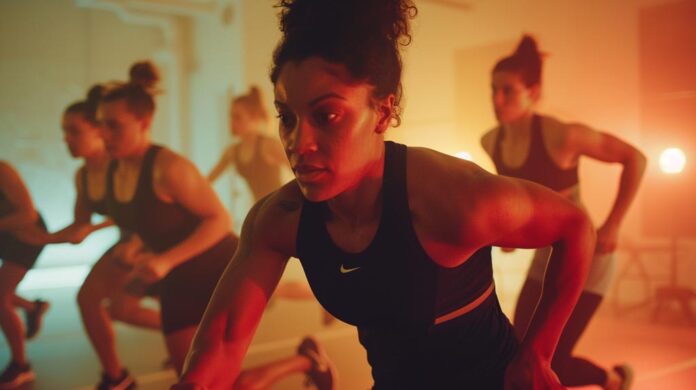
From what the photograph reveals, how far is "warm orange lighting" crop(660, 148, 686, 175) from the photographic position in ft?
9.50

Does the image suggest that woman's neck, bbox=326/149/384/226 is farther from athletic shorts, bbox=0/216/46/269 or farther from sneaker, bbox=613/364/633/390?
athletic shorts, bbox=0/216/46/269

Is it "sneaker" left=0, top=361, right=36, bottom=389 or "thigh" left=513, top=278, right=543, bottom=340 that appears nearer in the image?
"thigh" left=513, top=278, right=543, bottom=340

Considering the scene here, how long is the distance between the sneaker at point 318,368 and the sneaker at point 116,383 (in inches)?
28.2

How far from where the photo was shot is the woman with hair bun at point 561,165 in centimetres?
228

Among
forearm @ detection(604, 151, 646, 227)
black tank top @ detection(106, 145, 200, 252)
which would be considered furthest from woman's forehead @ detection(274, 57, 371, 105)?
forearm @ detection(604, 151, 646, 227)

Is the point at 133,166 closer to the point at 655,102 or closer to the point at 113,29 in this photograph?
the point at 113,29

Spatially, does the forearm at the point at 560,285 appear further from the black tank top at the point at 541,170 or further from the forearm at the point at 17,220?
the forearm at the point at 17,220

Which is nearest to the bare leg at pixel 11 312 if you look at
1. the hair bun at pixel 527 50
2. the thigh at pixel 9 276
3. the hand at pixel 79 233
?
the thigh at pixel 9 276

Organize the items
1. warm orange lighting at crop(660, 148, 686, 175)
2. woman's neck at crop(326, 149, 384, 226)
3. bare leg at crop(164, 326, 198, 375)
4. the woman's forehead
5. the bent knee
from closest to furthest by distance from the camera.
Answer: the woman's forehead → woman's neck at crop(326, 149, 384, 226) → bare leg at crop(164, 326, 198, 375) → the bent knee → warm orange lighting at crop(660, 148, 686, 175)

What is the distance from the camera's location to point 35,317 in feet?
8.99

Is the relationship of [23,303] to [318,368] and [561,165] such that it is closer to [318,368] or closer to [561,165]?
[318,368]

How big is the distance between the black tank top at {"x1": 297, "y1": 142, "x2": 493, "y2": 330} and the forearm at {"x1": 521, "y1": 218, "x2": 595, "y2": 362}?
0.16 metres

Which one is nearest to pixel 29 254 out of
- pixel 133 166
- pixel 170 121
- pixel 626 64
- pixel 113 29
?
pixel 133 166

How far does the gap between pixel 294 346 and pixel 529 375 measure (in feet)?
7.12
